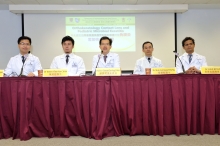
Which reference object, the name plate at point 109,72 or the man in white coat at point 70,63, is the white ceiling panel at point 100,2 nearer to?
the man in white coat at point 70,63

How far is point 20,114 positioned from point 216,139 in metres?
2.01

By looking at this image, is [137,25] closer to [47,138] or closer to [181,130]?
[181,130]

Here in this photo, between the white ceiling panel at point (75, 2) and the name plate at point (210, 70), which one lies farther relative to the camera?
the white ceiling panel at point (75, 2)

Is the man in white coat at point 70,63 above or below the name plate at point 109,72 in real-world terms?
above

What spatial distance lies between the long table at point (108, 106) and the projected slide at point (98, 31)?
2688mm

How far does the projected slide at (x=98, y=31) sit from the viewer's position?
4.48m

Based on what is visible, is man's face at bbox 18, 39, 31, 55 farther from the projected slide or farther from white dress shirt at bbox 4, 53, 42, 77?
the projected slide

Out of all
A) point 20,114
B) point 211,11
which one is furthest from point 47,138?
point 211,11

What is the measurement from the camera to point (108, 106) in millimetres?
1965

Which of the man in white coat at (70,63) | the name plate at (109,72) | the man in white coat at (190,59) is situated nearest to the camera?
the name plate at (109,72)

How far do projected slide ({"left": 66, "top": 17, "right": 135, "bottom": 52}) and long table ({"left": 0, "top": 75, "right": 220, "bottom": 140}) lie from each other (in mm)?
2688

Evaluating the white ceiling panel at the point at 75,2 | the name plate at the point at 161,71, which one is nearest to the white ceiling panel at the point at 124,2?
the white ceiling panel at the point at 75,2

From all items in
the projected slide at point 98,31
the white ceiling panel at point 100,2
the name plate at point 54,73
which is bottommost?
the name plate at point 54,73

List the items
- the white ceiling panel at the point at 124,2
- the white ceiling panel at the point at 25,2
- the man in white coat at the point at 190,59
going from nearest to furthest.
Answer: the man in white coat at the point at 190,59
the white ceiling panel at the point at 25,2
the white ceiling panel at the point at 124,2
